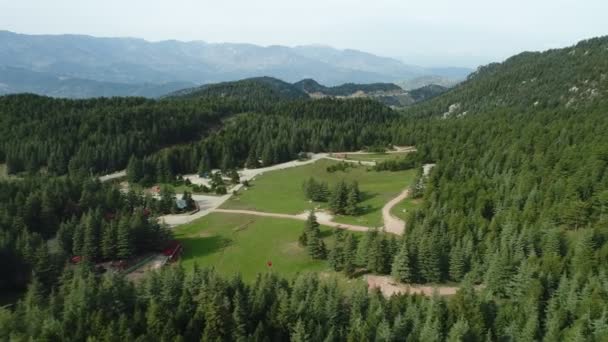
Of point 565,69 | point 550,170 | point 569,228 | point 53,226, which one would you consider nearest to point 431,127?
point 550,170

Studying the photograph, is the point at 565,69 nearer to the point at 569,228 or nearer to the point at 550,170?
the point at 550,170

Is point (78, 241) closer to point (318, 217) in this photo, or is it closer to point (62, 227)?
point (62, 227)

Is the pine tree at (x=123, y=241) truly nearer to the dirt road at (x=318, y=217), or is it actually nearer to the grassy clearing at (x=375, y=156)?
the dirt road at (x=318, y=217)

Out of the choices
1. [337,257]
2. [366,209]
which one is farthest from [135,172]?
[337,257]

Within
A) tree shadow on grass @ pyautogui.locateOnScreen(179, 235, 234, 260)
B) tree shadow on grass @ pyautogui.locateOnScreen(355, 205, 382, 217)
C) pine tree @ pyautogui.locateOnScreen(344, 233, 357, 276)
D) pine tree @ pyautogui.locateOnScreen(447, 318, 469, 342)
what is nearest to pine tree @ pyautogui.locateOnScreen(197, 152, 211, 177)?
tree shadow on grass @ pyautogui.locateOnScreen(179, 235, 234, 260)

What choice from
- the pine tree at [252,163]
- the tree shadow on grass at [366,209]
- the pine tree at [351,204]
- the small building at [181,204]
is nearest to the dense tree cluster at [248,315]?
the pine tree at [351,204]

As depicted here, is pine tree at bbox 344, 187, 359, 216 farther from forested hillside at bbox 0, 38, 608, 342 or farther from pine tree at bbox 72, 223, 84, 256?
pine tree at bbox 72, 223, 84, 256
